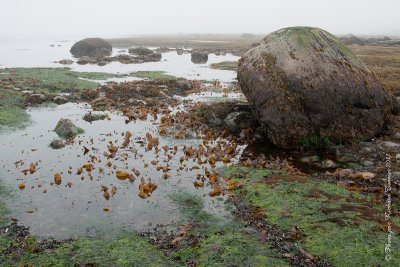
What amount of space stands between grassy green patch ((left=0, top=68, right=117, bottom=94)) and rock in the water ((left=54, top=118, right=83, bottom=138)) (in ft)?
43.5

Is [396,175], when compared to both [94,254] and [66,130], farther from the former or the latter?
[66,130]

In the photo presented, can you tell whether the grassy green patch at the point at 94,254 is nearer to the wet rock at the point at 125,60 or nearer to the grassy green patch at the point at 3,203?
the grassy green patch at the point at 3,203

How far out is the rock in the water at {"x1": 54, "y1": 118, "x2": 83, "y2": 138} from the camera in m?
20.2

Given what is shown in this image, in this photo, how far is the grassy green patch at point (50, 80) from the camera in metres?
34.1

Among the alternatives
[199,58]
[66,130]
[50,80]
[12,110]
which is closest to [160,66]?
[199,58]

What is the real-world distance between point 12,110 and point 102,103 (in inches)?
251

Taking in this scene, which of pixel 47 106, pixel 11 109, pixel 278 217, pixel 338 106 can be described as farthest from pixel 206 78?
pixel 278 217

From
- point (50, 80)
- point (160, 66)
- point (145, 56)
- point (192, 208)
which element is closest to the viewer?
point (192, 208)

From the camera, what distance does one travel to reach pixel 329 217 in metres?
11.2

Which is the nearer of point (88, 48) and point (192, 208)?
point (192, 208)

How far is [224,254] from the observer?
31.6 feet

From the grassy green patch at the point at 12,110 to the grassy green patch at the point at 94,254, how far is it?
14446 mm

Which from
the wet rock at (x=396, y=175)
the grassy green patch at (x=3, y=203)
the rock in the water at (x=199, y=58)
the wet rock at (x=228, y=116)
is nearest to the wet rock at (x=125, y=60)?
the rock in the water at (x=199, y=58)

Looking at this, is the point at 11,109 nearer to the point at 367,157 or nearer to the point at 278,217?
the point at 278,217
